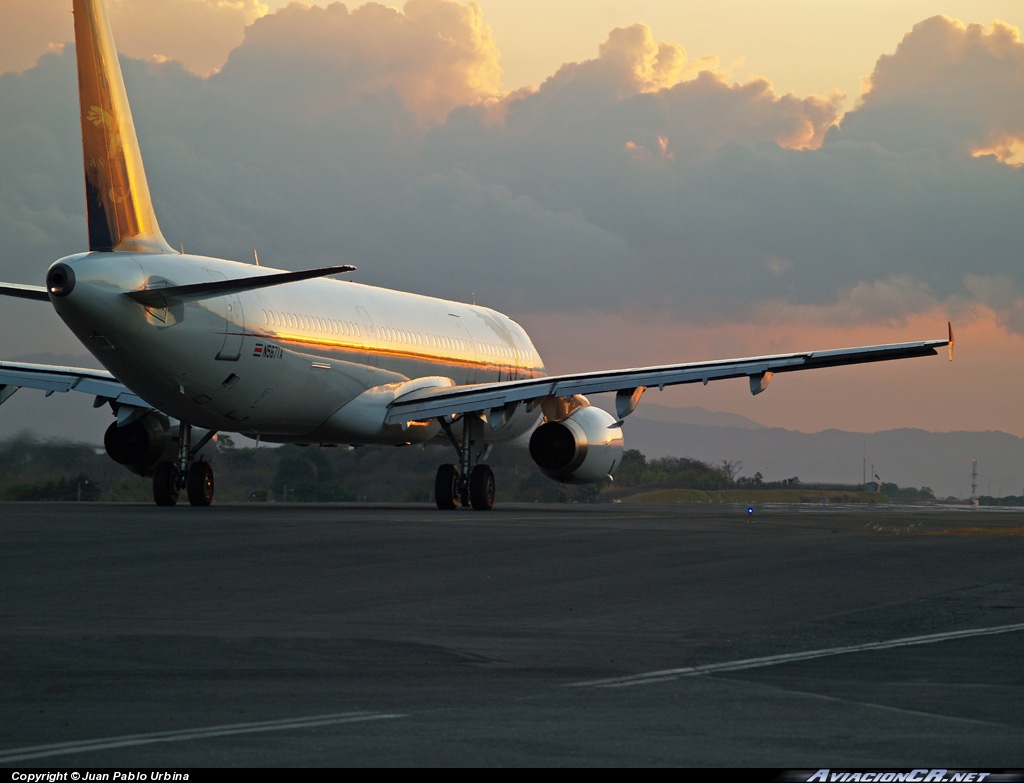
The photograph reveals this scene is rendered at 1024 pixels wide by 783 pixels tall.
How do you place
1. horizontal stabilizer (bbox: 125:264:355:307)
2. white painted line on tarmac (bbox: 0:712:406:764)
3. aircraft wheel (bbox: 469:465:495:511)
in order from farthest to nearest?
aircraft wheel (bbox: 469:465:495:511)
horizontal stabilizer (bbox: 125:264:355:307)
white painted line on tarmac (bbox: 0:712:406:764)

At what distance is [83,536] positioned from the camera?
66.7ft

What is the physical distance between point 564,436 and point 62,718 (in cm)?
2584

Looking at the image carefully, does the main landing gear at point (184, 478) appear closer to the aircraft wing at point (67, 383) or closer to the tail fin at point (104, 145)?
the aircraft wing at point (67, 383)

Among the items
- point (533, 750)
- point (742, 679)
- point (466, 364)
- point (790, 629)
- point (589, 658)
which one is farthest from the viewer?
point (466, 364)

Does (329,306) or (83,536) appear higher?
(329,306)

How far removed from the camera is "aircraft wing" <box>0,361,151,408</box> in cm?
3244

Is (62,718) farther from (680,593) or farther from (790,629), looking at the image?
(680,593)

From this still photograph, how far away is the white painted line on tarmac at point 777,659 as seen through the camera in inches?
358

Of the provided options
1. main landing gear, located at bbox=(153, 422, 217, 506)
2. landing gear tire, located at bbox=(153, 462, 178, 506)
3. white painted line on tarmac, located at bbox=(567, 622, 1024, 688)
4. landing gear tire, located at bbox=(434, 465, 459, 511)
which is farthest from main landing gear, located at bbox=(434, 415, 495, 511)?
white painted line on tarmac, located at bbox=(567, 622, 1024, 688)

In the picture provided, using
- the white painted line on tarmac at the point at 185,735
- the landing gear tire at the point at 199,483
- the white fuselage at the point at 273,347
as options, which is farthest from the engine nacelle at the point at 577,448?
the white painted line on tarmac at the point at 185,735

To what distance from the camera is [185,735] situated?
7027 mm

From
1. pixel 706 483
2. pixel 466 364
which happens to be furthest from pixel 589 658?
pixel 706 483

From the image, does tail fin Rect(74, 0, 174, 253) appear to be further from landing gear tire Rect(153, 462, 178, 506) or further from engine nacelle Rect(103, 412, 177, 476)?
engine nacelle Rect(103, 412, 177, 476)

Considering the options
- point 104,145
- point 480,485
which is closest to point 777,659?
point 104,145
